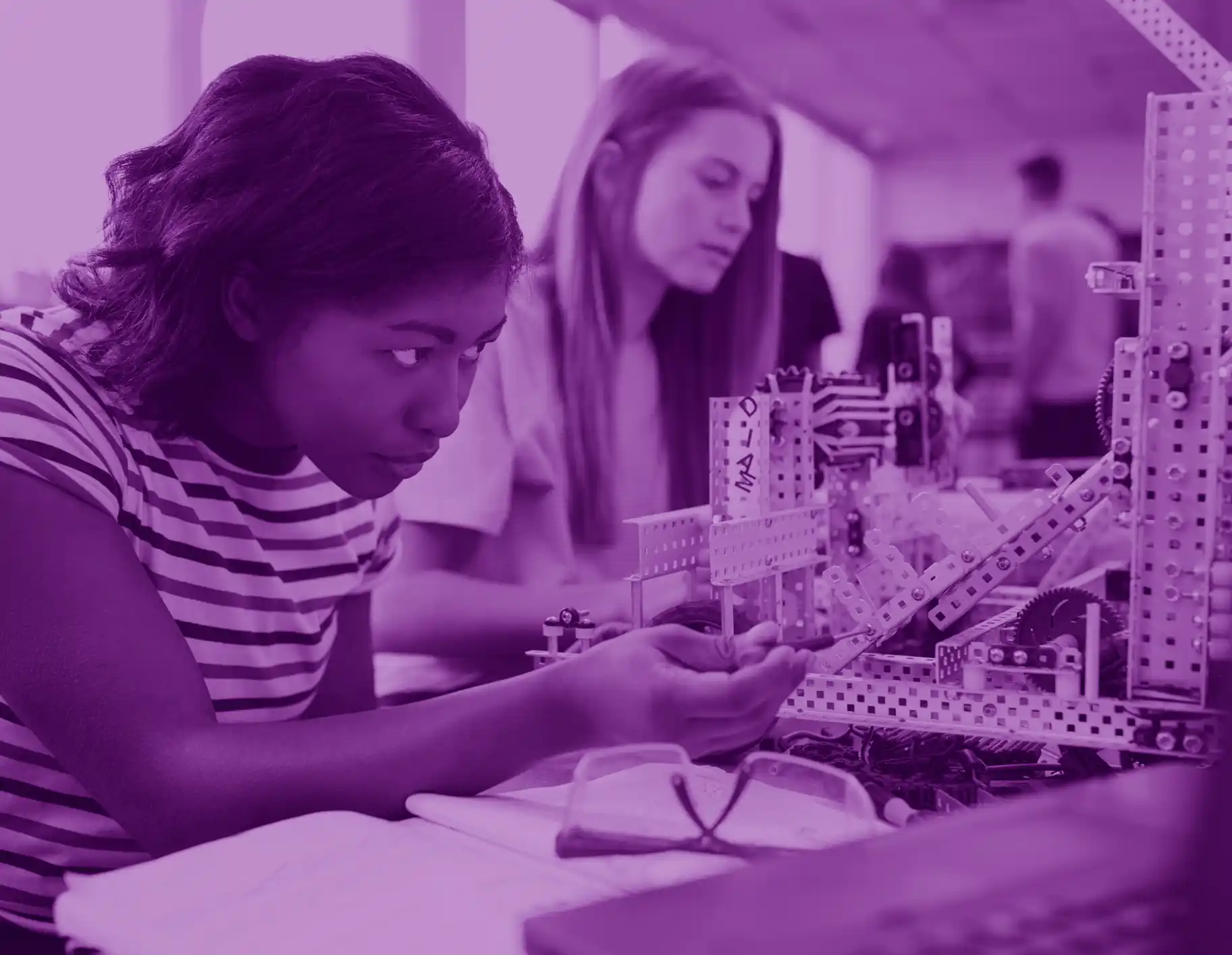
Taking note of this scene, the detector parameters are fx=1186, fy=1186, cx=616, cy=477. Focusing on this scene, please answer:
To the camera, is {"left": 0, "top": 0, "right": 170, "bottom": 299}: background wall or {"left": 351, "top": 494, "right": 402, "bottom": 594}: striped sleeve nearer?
{"left": 351, "top": 494, "right": 402, "bottom": 594}: striped sleeve

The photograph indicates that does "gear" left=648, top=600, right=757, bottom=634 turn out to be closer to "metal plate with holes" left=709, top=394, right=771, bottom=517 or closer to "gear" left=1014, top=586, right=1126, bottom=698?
"metal plate with holes" left=709, top=394, right=771, bottom=517

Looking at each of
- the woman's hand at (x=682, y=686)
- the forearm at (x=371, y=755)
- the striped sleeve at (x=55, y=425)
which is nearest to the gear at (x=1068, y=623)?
the woman's hand at (x=682, y=686)

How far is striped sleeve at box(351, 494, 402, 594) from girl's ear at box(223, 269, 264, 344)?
12.6 inches

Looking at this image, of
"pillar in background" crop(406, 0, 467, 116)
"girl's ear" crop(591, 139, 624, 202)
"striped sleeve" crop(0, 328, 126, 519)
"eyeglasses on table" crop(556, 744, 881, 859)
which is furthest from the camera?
"pillar in background" crop(406, 0, 467, 116)

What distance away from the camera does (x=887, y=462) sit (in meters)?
1.52

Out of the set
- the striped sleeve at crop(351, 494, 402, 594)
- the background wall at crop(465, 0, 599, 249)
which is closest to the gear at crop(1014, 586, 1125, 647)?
the striped sleeve at crop(351, 494, 402, 594)

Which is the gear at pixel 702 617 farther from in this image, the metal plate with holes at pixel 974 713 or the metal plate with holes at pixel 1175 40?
the metal plate with holes at pixel 1175 40

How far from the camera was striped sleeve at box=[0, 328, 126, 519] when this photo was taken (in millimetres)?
851

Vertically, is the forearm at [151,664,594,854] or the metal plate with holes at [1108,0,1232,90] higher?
the metal plate with holes at [1108,0,1232,90]

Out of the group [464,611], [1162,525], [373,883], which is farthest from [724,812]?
[464,611]

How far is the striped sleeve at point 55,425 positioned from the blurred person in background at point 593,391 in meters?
0.73

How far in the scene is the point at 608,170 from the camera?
6.23 feet

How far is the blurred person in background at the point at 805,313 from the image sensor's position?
6.47 feet

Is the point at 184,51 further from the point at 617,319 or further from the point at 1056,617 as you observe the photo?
the point at 1056,617
